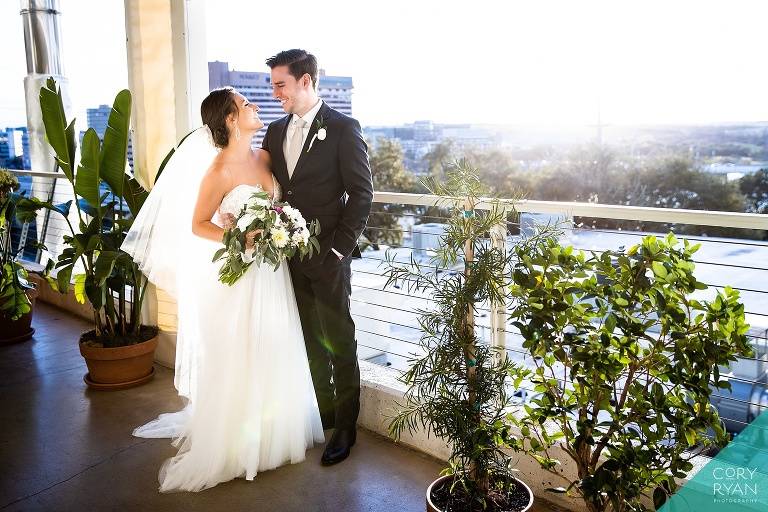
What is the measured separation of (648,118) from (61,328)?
20.3 metres

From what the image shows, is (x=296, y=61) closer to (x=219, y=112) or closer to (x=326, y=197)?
(x=219, y=112)

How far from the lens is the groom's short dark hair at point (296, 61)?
126 inches

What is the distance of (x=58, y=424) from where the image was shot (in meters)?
3.99

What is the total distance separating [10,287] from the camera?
537cm

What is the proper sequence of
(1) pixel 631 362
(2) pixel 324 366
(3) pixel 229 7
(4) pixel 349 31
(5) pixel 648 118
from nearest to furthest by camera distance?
(1) pixel 631 362, (2) pixel 324 366, (3) pixel 229 7, (4) pixel 349 31, (5) pixel 648 118

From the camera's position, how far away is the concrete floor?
3055mm

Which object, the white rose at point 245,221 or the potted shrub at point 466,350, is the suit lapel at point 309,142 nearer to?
the white rose at point 245,221

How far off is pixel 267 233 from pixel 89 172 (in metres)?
1.93

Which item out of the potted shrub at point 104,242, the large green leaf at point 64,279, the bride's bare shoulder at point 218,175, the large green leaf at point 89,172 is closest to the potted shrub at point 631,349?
the bride's bare shoulder at point 218,175

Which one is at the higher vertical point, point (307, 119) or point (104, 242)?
point (307, 119)

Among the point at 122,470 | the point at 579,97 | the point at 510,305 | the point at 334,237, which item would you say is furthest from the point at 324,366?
the point at 579,97

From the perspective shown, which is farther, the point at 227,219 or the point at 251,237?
the point at 227,219

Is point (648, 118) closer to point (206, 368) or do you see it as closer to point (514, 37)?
point (514, 37)

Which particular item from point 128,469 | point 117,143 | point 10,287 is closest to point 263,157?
point 117,143
